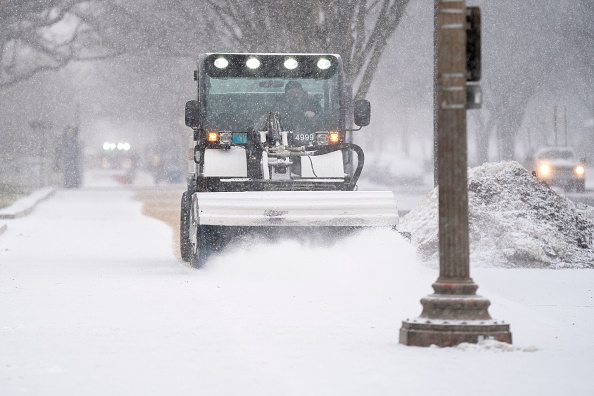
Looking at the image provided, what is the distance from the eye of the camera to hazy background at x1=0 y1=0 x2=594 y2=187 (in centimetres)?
3494

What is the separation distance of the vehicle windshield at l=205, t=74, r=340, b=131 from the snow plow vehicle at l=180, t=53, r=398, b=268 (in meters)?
0.01

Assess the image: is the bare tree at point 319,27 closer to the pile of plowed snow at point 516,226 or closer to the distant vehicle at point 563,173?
the pile of plowed snow at point 516,226

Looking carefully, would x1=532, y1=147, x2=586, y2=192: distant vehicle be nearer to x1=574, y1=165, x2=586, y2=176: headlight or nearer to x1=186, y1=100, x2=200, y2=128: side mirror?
x1=574, y1=165, x2=586, y2=176: headlight

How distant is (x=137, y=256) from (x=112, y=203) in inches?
793

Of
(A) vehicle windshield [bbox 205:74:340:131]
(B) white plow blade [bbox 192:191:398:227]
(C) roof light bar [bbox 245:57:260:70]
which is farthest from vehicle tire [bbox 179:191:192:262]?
(B) white plow blade [bbox 192:191:398:227]

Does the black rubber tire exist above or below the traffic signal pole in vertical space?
below

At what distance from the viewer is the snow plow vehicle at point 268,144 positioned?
586 inches

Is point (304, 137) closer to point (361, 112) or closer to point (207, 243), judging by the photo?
point (361, 112)

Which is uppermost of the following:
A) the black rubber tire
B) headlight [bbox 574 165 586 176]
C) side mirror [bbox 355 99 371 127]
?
side mirror [bbox 355 99 371 127]

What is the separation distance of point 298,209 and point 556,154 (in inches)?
1323

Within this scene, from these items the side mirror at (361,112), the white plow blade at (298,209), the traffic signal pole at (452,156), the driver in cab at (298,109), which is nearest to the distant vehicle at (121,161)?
the driver in cab at (298,109)

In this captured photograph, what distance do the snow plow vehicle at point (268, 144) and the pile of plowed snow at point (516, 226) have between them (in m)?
1.71

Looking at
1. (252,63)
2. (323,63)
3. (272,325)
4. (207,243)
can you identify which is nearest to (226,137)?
(252,63)

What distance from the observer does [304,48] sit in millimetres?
29188
